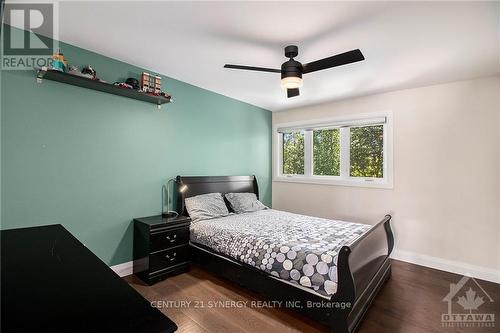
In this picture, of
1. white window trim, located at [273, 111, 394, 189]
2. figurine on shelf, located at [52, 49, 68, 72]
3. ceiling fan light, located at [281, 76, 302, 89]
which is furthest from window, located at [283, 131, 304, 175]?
figurine on shelf, located at [52, 49, 68, 72]

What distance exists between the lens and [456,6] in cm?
178

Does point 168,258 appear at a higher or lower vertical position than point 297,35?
lower

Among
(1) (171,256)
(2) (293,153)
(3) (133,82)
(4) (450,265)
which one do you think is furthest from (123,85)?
(4) (450,265)

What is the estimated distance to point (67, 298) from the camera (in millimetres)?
812

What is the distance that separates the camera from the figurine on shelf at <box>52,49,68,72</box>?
7.29 feet

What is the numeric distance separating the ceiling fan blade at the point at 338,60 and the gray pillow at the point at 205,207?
85.2 inches

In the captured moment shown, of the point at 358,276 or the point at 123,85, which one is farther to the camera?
the point at 123,85

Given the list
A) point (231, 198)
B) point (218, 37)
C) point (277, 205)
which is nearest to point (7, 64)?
point (218, 37)

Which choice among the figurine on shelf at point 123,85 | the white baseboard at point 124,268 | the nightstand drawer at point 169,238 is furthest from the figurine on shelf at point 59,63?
the white baseboard at point 124,268

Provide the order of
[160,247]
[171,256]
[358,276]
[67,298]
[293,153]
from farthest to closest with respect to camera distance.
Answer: [293,153], [171,256], [160,247], [358,276], [67,298]

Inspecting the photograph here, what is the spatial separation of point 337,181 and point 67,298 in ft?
13.1

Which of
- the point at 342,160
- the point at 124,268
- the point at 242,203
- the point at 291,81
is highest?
the point at 291,81

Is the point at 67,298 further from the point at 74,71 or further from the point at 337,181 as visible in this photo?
the point at 337,181

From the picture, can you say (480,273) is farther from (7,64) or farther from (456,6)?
(7,64)
